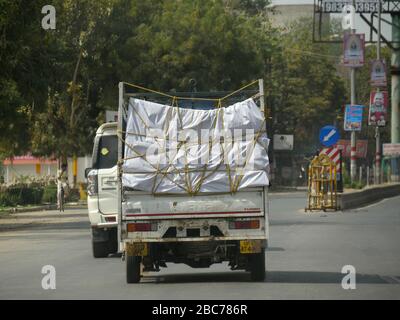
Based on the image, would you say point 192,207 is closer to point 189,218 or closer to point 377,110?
point 189,218

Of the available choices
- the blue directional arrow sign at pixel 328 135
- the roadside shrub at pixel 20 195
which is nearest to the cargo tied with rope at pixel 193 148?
the blue directional arrow sign at pixel 328 135

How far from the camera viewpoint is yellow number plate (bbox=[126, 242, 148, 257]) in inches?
647

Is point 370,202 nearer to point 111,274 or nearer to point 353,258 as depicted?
point 353,258

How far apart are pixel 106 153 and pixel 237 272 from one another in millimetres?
4653

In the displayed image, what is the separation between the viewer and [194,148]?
16875 mm

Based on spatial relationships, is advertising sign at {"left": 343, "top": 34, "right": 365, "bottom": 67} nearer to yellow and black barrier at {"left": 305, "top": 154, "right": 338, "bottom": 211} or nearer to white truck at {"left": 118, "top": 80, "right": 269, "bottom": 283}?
yellow and black barrier at {"left": 305, "top": 154, "right": 338, "bottom": 211}

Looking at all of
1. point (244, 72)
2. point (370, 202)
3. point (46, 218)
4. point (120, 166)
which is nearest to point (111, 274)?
point (120, 166)

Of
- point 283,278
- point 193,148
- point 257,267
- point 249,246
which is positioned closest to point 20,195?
point 283,278

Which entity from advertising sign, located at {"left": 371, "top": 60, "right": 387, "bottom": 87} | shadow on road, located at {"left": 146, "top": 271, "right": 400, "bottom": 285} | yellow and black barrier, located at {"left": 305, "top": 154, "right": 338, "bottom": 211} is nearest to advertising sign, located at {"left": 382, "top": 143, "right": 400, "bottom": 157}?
advertising sign, located at {"left": 371, "top": 60, "right": 387, "bottom": 87}

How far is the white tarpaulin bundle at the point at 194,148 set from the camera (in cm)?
1656

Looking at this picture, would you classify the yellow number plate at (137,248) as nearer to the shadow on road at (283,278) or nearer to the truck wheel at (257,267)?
the shadow on road at (283,278)

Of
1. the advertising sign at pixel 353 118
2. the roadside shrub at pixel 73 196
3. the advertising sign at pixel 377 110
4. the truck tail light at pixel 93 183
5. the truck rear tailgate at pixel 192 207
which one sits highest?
the advertising sign at pixel 377 110

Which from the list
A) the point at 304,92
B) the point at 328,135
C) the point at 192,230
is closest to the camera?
the point at 192,230

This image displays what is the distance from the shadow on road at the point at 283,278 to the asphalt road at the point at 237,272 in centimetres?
1
